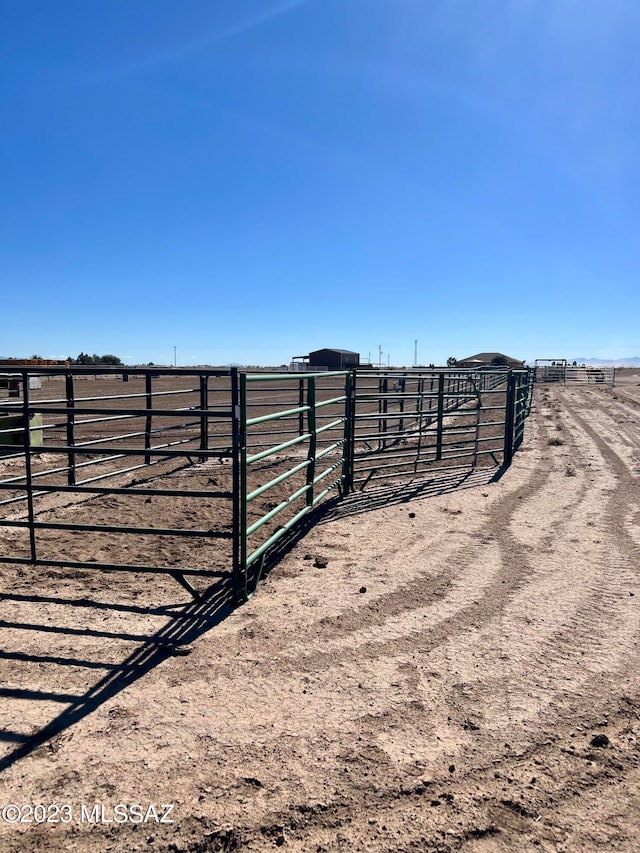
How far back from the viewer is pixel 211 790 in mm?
2270

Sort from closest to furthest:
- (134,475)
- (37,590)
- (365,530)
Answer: (37,590), (365,530), (134,475)

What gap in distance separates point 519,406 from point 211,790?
35.8 feet

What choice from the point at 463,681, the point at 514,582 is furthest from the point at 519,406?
the point at 463,681

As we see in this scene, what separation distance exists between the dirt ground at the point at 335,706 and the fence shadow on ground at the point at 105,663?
0.05 feet

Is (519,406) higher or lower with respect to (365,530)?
higher

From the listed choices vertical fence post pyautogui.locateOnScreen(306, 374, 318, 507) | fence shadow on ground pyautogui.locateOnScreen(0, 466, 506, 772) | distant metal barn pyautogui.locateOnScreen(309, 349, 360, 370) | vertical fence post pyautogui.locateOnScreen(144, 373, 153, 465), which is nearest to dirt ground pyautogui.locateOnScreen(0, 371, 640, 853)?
fence shadow on ground pyautogui.locateOnScreen(0, 466, 506, 772)

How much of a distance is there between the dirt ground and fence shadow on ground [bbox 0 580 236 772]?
0.01 meters

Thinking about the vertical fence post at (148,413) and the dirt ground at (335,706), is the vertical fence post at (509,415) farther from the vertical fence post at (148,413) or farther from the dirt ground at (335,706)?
the vertical fence post at (148,413)

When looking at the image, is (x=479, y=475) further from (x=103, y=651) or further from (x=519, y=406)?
(x=103, y=651)

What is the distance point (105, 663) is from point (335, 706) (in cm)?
143

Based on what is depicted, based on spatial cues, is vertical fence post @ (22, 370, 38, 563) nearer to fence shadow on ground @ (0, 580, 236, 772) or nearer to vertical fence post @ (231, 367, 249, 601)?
fence shadow on ground @ (0, 580, 236, 772)

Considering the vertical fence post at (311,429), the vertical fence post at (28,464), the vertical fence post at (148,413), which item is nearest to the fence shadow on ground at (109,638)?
the vertical fence post at (28,464)

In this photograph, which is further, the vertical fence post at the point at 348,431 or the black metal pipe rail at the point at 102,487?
the vertical fence post at the point at 348,431

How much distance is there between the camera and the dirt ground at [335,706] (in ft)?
7.01
